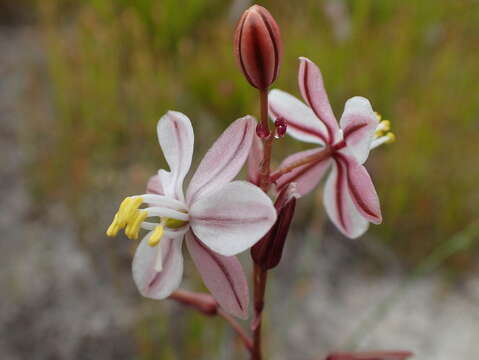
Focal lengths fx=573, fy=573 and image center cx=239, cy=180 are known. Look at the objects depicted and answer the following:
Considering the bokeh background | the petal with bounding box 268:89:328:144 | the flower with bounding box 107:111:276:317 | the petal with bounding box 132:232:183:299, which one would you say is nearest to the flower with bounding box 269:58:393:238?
the petal with bounding box 268:89:328:144

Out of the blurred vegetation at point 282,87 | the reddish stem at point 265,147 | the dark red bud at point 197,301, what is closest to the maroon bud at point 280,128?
the reddish stem at point 265,147

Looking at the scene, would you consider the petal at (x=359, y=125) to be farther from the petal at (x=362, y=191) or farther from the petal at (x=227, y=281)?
the petal at (x=227, y=281)

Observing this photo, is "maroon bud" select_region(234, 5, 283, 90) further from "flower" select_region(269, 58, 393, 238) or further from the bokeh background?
the bokeh background

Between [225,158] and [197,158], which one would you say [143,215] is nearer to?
[225,158]

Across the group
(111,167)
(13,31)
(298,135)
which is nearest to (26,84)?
(13,31)

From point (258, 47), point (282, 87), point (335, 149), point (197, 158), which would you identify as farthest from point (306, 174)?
point (282, 87)

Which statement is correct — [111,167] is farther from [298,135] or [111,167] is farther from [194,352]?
[298,135]

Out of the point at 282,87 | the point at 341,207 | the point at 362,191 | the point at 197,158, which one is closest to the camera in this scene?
the point at 362,191
